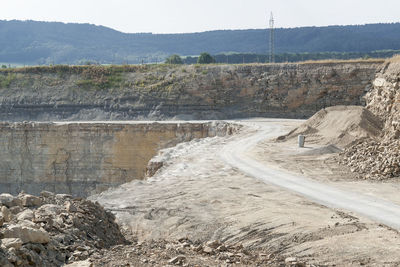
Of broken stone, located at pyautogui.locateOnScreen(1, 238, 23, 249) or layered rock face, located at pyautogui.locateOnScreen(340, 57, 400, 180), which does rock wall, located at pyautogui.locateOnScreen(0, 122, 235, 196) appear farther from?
broken stone, located at pyautogui.locateOnScreen(1, 238, 23, 249)

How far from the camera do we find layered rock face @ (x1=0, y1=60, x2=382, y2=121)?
45688 mm

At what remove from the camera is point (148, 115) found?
47.3m

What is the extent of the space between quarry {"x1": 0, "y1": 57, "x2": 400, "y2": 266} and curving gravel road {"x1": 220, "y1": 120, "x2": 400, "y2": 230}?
61 millimetres

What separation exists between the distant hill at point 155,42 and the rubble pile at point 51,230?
154m

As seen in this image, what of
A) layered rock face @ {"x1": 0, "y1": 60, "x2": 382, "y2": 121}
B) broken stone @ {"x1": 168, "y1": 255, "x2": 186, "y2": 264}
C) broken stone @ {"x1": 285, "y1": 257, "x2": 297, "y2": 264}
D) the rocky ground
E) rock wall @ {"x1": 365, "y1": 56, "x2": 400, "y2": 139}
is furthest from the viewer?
layered rock face @ {"x1": 0, "y1": 60, "x2": 382, "y2": 121}

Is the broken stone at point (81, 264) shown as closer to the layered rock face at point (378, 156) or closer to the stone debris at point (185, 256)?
the stone debris at point (185, 256)

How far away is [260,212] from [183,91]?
118 feet

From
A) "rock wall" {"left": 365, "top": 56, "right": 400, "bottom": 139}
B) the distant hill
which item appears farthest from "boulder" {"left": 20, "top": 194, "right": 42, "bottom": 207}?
the distant hill

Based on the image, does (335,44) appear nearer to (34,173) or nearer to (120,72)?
(120,72)

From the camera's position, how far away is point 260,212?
1314 cm

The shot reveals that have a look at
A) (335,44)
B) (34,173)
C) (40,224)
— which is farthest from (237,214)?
(335,44)

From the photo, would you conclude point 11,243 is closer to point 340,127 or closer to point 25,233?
point 25,233

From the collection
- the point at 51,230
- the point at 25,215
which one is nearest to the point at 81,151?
the point at 25,215

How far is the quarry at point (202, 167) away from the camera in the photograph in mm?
9891
